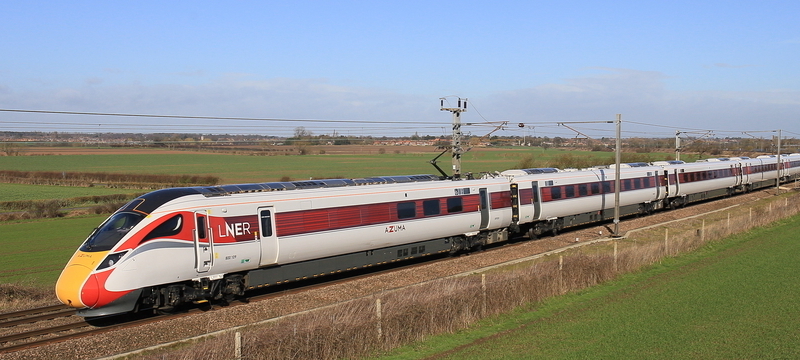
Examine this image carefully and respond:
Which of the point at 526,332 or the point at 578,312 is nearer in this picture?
the point at 526,332

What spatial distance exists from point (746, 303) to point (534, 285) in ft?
18.2

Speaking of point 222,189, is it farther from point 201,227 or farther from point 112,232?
point 112,232

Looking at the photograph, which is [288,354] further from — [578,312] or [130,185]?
[130,185]

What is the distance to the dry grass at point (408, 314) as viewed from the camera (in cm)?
1143

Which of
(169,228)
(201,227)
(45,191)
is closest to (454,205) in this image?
(201,227)

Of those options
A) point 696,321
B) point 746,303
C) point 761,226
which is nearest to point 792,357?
point 696,321

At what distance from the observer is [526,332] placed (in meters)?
14.0

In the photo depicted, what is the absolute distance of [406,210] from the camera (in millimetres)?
20922

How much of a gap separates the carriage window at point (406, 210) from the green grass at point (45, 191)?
4493cm

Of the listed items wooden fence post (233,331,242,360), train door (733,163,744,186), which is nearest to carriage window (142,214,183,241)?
wooden fence post (233,331,242,360)

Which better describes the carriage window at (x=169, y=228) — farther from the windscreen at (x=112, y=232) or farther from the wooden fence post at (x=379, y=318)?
→ the wooden fence post at (x=379, y=318)

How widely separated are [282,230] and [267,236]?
1.65 feet

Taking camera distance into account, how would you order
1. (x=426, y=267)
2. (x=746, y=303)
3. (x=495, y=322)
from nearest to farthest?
(x=495, y=322)
(x=746, y=303)
(x=426, y=267)

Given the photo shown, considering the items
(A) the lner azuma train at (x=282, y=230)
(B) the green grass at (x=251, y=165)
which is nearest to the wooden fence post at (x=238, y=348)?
(A) the lner azuma train at (x=282, y=230)
